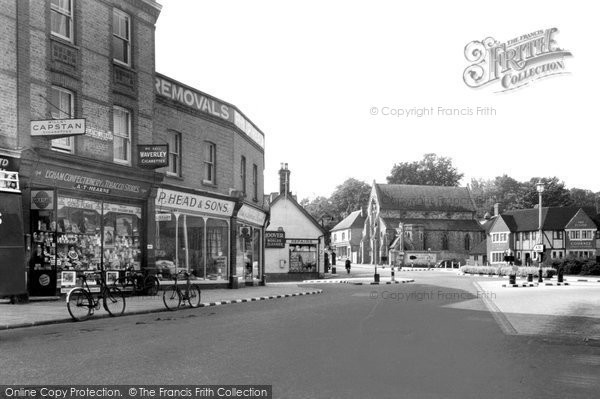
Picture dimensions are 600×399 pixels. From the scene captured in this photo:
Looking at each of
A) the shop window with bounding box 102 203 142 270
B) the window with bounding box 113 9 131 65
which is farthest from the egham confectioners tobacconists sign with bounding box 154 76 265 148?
the shop window with bounding box 102 203 142 270

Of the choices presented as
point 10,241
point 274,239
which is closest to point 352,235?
point 274,239

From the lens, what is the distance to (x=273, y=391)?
677cm

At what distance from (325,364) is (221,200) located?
2013cm

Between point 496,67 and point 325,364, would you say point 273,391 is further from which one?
point 496,67

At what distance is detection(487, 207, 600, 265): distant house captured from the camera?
76000 millimetres

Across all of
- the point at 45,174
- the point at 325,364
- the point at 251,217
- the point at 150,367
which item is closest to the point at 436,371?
the point at 325,364

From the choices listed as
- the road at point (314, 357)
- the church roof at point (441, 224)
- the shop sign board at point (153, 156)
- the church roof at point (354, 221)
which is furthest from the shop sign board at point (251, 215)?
the church roof at point (354, 221)

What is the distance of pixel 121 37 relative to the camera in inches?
882

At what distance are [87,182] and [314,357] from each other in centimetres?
1345

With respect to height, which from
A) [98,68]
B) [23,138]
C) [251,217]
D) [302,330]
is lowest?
[302,330]

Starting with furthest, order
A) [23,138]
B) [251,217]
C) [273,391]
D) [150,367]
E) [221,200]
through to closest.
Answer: [251,217], [221,200], [23,138], [150,367], [273,391]

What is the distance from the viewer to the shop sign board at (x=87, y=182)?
60.8 ft

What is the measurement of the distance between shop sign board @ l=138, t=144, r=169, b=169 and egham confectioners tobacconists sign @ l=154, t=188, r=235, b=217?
79.9 inches

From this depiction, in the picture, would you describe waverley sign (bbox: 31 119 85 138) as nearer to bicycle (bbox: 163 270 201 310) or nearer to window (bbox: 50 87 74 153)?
window (bbox: 50 87 74 153)
